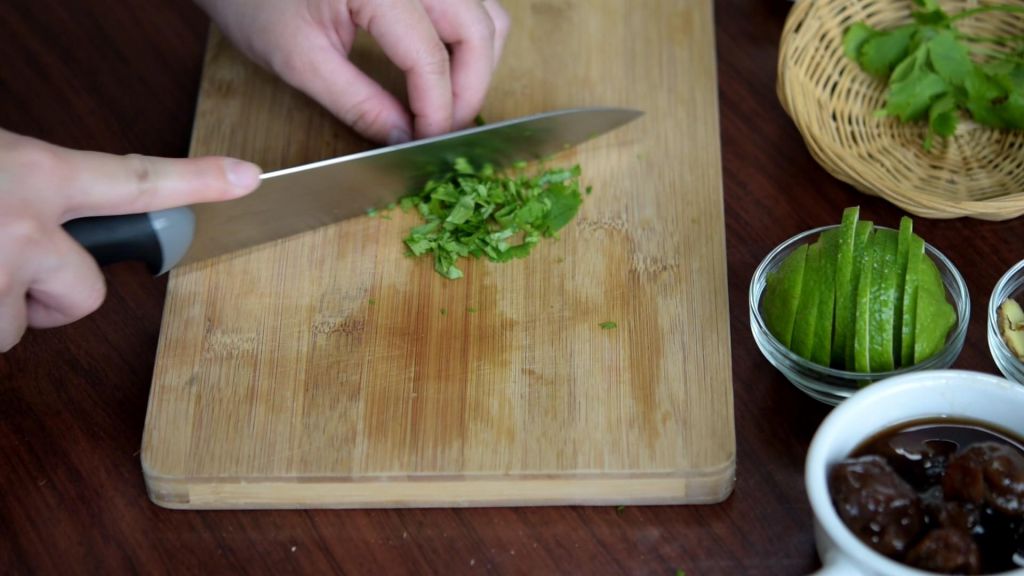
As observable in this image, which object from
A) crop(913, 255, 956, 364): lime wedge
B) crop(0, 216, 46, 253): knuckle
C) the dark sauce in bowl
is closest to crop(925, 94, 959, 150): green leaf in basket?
crop(913, 255, 956, 364): lime wedge

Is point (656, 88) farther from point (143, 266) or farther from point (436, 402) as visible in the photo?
point (143, 266)

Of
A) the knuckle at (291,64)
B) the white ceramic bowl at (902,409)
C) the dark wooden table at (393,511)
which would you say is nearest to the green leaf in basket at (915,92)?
the dark wooden table at (393,511)

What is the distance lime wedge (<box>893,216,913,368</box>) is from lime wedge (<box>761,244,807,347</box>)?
0.12 metres

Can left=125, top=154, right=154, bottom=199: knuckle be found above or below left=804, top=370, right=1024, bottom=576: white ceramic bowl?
above

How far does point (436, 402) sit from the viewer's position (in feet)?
4.99

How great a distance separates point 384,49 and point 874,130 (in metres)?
0.81

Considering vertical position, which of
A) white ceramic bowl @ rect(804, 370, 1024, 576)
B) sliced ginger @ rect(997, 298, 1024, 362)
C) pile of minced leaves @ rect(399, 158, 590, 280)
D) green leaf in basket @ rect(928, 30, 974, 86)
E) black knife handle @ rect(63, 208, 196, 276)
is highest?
green leaf in basket @ rect(928, 30, 974, 86)

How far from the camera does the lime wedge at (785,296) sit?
1440 mm

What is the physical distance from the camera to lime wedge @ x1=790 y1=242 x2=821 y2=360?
1.42m

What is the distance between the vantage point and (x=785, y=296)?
1451 mm

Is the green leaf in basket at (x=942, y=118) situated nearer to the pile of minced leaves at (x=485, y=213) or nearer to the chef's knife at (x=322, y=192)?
the chef's knife at (x=322, y=192)

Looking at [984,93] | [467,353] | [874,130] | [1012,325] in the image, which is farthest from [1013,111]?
[467,353]

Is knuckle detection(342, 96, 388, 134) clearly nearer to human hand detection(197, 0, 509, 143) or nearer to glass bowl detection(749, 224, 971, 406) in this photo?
human hand detection(197, 0, 509, 143)

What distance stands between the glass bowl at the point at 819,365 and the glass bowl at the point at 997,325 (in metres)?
0.03
